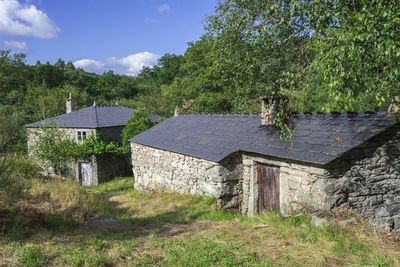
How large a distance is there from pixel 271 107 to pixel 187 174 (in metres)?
3.98

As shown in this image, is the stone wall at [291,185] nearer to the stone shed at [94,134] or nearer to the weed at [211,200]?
the weed at [211,200]

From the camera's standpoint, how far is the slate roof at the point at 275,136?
21.5 ft

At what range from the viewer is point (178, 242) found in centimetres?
538

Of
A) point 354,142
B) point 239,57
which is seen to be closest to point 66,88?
point 239,57

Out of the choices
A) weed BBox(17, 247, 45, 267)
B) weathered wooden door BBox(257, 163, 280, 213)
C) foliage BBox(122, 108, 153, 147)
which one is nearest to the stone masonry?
weathered wooden door BBox(257, 163, 280, 213)

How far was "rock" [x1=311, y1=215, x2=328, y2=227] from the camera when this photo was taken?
554 cm

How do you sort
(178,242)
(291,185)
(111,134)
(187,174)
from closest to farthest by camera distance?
(178,242) < (291,185) < (187,174) < (111,134)

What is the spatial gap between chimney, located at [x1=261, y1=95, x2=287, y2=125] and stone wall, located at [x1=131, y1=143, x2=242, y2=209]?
180cm

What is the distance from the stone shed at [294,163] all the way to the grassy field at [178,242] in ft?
3.56

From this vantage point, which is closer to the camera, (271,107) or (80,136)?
(271,107)

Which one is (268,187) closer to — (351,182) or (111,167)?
(351,182)

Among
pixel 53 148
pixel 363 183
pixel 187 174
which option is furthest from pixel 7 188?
pixel 53 148

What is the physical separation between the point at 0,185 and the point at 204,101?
21000 mm

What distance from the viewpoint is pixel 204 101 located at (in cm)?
2558
